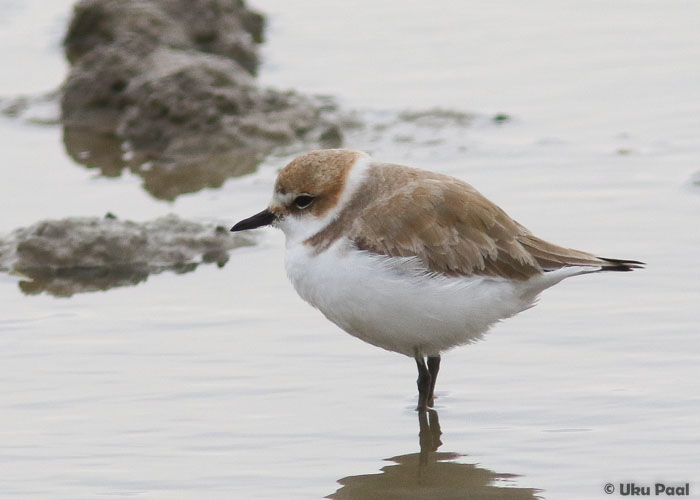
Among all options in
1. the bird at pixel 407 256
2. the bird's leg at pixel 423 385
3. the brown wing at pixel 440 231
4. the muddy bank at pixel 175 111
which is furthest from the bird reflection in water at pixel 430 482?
the muddy bank at pixel 175 111

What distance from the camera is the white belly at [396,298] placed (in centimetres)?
560

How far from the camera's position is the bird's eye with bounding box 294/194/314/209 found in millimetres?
5988

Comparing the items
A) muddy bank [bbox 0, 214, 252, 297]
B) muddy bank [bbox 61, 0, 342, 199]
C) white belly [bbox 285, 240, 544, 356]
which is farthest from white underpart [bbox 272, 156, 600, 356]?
muddy bank [bbox 61, 0, 342, 199]

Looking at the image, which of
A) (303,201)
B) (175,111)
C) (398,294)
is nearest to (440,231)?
(398,294)

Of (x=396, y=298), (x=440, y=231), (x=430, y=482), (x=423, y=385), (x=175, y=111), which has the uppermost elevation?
(x=175, y=111)

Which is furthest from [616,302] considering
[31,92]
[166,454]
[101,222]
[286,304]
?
[31,92]

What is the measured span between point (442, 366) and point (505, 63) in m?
6.06

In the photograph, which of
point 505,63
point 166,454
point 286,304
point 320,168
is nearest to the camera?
point 166,454

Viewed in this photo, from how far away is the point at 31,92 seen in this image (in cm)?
1266

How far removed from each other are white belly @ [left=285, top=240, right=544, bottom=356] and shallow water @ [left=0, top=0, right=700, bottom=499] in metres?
0.50

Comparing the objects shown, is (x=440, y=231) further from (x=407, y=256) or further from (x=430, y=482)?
(x=430, y=482)

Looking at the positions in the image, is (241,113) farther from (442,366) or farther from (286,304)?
(442,366)

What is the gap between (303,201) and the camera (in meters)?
6.01

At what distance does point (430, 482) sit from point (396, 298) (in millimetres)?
839
